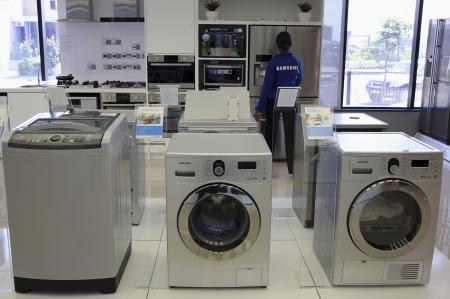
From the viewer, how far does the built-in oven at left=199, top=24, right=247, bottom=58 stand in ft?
20.1

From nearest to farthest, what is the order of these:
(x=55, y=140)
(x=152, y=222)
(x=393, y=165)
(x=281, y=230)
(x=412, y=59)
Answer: (x=55, y=140)
(x=393, y=165)
(x=281, y=230)
(x=152, y=222)
(x=412, y=59)

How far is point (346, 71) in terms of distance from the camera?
730 centimetres

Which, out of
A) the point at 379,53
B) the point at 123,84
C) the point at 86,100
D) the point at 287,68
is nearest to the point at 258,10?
the point at 287,68

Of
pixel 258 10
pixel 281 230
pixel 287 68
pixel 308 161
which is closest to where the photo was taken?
pixel 308 161

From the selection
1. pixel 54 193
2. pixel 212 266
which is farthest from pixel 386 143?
pixel 54 193

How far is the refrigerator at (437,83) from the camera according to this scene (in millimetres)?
6512

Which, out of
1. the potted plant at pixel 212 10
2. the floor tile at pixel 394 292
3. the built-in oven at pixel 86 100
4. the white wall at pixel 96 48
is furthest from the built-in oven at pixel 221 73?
the floor tile at pixel 394 292

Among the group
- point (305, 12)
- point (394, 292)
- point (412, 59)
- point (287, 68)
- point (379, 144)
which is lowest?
point (394, 292)

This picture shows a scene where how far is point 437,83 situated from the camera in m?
6.73

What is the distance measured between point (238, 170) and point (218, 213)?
341mm

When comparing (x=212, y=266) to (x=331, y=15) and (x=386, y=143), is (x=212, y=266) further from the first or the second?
(x=331, y=15)

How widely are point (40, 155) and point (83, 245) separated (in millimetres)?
550

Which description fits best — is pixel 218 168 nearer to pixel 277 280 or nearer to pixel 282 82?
pixel 277 280

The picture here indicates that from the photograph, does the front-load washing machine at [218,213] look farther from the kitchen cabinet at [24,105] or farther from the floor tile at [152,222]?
the kitchen cabinet at [24,105]
